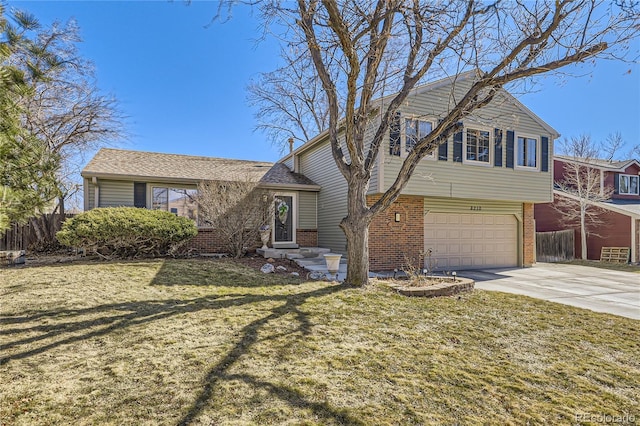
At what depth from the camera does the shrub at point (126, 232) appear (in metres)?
8.21

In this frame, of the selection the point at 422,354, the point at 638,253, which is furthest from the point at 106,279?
the point at 638,253

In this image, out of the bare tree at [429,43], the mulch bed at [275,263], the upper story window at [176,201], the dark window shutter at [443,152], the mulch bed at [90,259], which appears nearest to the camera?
the bare tree at [429,43]

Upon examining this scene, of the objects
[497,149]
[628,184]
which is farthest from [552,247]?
[497,149]

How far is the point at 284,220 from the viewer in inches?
488

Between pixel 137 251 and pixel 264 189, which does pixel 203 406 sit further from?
pixel 264 189

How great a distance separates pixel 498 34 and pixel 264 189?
7.38 meters

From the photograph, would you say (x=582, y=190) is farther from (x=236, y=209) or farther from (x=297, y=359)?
(x=297, y=359)

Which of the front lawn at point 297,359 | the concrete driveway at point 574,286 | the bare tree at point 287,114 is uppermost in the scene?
the bare tree at point 287,114

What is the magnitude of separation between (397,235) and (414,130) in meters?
3.22

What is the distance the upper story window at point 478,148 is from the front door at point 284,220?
630cm

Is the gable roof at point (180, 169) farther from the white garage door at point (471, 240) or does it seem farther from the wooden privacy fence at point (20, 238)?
the white garage door at point (471, 240)

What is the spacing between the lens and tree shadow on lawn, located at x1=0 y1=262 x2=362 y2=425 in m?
2.66

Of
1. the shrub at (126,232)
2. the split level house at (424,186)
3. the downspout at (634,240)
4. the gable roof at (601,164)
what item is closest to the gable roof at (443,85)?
the split level house at (424,186)

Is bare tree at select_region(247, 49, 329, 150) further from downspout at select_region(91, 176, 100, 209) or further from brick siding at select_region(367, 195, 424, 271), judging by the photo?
downspout at select_region(91, 176, 100, 209)
